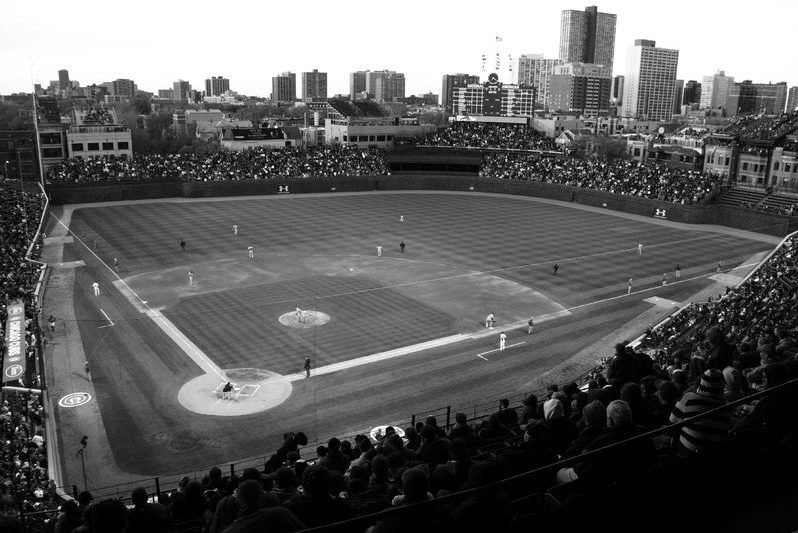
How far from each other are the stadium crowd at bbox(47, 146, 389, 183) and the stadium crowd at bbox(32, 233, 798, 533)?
74.6 meters

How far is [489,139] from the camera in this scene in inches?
4102

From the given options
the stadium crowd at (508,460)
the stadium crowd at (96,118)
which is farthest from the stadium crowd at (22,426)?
the stadium crowd at (96,118)

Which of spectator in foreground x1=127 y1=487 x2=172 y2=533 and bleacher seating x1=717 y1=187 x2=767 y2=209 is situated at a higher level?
spectator in foreground x1=127 y1=487 x2=172 y2=533

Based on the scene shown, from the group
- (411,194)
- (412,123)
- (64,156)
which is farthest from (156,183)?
(412,123)

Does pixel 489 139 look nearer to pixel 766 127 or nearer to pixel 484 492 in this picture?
pixel 766 127

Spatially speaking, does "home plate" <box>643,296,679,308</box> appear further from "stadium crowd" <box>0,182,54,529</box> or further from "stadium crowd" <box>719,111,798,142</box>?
"stadium crowd" <box>719,111,798,142</box>

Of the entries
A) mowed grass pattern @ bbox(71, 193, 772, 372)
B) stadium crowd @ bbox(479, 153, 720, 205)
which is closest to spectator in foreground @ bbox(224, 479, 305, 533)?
mowed grass pattern @ bbox(71, 193, 772, 372)

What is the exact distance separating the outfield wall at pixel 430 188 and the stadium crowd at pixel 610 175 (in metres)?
1.74

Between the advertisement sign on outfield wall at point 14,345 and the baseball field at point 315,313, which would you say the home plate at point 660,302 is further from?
the advertisement sign on outfield wall at point 14,345

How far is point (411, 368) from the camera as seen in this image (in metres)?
30.7

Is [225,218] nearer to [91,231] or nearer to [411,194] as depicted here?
[91,231]

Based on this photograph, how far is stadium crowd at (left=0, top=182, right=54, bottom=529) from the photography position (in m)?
16.6

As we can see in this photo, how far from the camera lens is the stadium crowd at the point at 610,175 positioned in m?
74.2

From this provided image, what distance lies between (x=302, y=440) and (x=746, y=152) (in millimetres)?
87957
